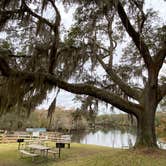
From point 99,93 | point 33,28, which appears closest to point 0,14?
point 33,28

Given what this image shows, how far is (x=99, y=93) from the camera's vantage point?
8.49 meters

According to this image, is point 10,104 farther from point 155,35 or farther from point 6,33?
point 155,35

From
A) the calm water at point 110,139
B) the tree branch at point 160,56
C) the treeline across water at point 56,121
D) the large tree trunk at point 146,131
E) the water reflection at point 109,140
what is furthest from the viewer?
the water reflection at point 109,140

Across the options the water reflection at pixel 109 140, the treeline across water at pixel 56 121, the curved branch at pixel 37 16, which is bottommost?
the water reflection at pixel 109 140

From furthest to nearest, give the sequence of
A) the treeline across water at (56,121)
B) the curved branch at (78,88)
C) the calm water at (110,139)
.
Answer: the calm water at (110,139) → the treeline across water at (56,121) → the curved branch at (78,88)

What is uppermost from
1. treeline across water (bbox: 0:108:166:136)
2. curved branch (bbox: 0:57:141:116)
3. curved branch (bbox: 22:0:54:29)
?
curved branch (bbox: 22:0:54:29)

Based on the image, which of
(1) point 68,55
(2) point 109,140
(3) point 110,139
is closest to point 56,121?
(3) point 110,139

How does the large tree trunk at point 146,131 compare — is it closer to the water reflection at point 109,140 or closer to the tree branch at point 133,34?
the tree branch at point 133,34

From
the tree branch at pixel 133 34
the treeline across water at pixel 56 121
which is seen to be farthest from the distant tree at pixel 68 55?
the treeline across water at pixel 56 121

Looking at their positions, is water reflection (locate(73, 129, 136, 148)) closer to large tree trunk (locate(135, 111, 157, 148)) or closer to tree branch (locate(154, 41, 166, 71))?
large tree trunk (locate(135, 111, 157, 148))

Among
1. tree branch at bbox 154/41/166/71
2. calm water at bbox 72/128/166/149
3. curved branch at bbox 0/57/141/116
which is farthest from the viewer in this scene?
calm water at bbox 72/128/166/149

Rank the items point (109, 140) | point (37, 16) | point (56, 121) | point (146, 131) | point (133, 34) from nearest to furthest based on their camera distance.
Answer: point (37, 16) < point (146, 131) < point (133, 34) < point (109, 140) < point (56, 121)

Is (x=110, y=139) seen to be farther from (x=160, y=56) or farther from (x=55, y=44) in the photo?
(x=55, y=44)

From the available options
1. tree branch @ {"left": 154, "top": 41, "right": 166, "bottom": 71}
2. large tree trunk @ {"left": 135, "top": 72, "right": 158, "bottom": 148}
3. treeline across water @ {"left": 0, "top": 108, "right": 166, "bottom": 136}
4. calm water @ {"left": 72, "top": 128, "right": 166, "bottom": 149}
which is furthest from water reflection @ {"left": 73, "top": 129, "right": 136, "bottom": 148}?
tree branch @ {"left": 154, "top": 41, "right": 166, "bottom": 71}
